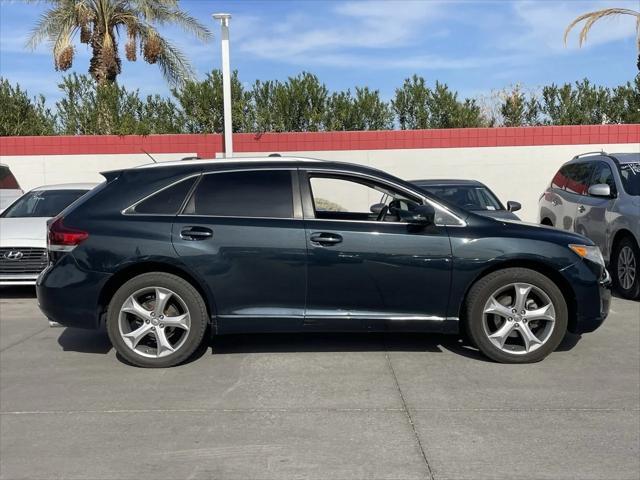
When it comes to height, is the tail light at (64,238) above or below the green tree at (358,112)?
below

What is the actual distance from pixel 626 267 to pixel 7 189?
419 inches

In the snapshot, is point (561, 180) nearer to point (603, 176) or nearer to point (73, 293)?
point (603, 176)

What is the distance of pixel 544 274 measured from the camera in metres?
5.50

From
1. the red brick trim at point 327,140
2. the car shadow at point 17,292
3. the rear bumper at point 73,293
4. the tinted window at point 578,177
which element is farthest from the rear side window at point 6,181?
the tinted window at point 578,177

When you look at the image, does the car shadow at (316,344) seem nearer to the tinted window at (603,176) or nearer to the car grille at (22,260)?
the car grille at (22,260)

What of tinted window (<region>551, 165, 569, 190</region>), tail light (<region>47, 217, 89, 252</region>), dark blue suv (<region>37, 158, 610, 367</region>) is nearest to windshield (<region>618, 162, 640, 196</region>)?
tinted window (<region>551, 165, 569, 190</region>)

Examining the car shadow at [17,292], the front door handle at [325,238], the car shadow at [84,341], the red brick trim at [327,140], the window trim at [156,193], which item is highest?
the red brick trim at [327,140]

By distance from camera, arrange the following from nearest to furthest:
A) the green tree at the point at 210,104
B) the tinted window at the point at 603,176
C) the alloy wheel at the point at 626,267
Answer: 1. the alloy wheel at the point at 626,267
2. the tinted window at the point at 603,176
3. the green tree at the point at 210,104

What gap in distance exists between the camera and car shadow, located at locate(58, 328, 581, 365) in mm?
5957

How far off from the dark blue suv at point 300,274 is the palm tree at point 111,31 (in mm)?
13727

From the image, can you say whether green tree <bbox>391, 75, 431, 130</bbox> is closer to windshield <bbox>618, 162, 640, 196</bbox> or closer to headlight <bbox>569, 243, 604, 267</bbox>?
windshield <bbox>618, 162, 640, 196</bbox>

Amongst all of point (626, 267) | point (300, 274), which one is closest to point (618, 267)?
point (626, 267)

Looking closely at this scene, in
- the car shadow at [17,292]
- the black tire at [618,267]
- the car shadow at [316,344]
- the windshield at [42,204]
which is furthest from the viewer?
the windshield at [42,204]

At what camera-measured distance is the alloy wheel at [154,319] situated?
5367mm
